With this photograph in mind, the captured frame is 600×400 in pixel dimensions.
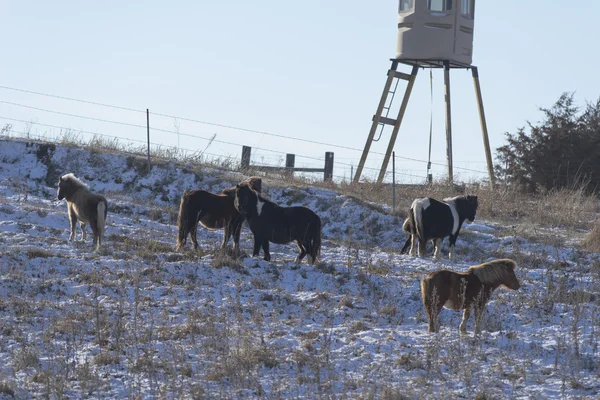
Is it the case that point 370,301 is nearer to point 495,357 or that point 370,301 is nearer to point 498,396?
point 495,357

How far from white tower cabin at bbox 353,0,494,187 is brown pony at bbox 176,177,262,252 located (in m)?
10.1

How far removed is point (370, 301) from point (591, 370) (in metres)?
3.92

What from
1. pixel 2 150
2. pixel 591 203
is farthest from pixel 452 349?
pixel 2 150

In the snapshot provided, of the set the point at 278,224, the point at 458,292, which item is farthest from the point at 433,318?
the point at 278,224

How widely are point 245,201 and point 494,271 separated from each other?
5.74m

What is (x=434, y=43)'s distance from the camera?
26734mm

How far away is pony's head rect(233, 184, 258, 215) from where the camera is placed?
16203 mm

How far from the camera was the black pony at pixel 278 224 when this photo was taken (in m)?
15.9

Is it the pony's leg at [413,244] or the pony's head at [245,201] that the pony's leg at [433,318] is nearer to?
the pony's head at [245,201]

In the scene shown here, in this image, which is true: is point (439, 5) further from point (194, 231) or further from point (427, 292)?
point (427, 292)

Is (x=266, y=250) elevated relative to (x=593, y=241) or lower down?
lower down

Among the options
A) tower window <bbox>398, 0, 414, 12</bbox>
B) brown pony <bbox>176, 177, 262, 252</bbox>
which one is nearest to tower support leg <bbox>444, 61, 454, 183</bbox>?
tower window <bbox>398, 0, 414, 12</bbox>

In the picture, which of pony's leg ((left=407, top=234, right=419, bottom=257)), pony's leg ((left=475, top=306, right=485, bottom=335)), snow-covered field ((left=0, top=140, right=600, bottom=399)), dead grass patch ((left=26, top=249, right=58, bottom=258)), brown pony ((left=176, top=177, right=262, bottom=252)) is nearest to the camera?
snow-covered field ((left=0, top=140, right=600, bottom=399))

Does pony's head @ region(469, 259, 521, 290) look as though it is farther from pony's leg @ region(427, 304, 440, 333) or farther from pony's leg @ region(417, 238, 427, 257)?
pony's leg @ region(417, 238, 427, 257)
